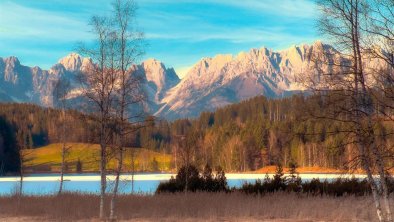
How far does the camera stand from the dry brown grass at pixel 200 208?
23.5 meters

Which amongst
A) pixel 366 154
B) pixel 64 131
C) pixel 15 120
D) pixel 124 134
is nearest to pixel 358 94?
pixel 366 154

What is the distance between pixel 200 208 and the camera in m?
25.5

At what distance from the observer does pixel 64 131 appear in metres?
37.8

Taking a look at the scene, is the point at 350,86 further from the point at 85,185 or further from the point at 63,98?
the point at 85,185

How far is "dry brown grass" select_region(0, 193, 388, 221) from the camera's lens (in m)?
23.5

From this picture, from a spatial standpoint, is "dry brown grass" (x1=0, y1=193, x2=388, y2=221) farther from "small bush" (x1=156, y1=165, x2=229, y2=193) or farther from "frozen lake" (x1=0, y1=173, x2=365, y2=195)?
"small bush" (x1=156, y1=165, x2=229, y2=193)

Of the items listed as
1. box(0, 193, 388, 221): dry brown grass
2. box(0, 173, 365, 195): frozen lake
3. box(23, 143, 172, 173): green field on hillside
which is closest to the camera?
box(0, 193, 388, 221): dry brown grass

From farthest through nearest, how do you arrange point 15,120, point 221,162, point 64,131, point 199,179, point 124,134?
1. point 15,120
2. point 221,162
3. point 64,131
4. point 199,179
5. point 124,134

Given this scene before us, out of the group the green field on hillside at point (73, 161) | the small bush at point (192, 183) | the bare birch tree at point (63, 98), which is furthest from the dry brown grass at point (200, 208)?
the green field on hillside at point (73, 161)

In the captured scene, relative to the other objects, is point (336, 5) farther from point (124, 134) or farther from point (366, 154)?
point (124, 134)

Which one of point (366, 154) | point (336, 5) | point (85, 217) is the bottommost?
point (85, 217)

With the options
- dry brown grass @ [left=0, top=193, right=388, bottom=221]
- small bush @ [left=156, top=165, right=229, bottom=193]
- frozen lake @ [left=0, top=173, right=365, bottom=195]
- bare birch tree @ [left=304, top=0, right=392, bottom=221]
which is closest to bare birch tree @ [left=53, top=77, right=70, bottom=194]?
frozen lake @ [left=0, top=173, right=365, bottom=195]

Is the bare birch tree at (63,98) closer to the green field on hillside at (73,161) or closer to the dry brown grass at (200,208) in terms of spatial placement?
the dry brown grass at (200,208)

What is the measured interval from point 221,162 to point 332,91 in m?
126
